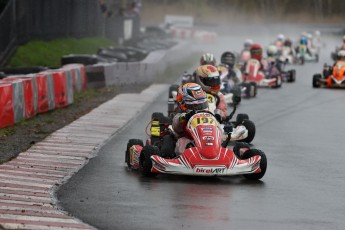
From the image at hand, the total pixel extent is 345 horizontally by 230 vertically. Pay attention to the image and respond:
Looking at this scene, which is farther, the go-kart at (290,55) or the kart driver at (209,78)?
the go-kart at (290,55)

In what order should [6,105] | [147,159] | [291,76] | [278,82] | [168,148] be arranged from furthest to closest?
[291,76], [278,82], [6,105], [168,148], [147,159]

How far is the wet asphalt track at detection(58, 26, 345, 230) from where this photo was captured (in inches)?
364

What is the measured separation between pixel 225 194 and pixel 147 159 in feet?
4.10

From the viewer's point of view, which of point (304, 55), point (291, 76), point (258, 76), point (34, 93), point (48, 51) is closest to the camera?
point (34, 93)

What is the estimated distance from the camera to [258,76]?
29.2m

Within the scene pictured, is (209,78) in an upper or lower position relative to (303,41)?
upper

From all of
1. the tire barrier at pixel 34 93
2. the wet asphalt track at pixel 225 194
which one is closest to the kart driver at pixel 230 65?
the tire barrier at pixel 34 93

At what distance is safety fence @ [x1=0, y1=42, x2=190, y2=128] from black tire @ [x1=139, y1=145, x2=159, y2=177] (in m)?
4.24

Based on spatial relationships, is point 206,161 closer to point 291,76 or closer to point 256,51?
point 256,51

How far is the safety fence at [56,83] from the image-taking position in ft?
53.7

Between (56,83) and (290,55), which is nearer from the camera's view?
(56,83)

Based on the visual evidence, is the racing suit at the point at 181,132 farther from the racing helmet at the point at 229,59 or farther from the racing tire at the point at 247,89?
the racing helmet at the point at 229,59

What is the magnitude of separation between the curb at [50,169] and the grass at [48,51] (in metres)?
7.04

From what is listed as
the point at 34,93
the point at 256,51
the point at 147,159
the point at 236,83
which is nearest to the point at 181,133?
the point at 147,159
